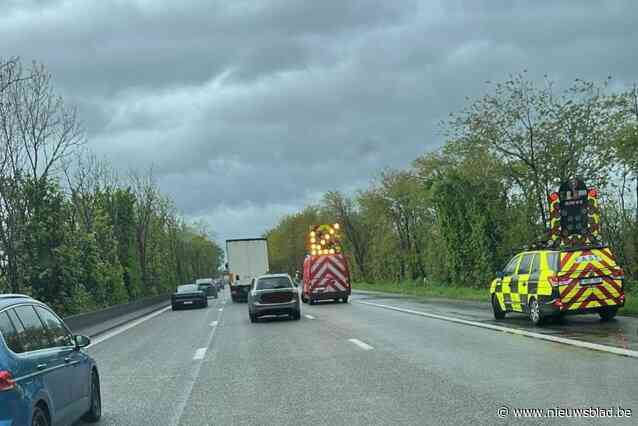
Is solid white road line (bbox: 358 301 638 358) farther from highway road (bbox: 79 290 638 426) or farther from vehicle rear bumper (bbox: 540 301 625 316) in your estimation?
vehicle rear bumper (bbox: 540 301 625 316)

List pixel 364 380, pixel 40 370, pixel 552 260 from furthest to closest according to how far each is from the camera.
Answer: pixel 552 260, pixel 364 380, pixel 40 370

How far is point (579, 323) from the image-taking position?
17859 millimetres

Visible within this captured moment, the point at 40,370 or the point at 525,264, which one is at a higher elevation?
the point at 525,264

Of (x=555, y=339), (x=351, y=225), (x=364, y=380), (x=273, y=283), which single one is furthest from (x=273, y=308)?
(x=351, y=225)

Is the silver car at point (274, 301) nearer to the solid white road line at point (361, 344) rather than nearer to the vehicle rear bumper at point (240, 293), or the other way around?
the solid white road line at point (361, 344)

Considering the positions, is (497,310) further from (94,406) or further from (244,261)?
(244,261)

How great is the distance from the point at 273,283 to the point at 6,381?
65.4 feet

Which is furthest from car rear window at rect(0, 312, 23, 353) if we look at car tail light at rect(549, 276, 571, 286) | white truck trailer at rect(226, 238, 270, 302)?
white truck trailer at rect(226, 238, 270, 302)

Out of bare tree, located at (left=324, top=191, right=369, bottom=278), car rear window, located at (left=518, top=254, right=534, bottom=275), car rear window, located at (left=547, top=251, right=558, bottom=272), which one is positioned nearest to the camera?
car rear window, located at (left=547, top=251, right=558, bottom=272)

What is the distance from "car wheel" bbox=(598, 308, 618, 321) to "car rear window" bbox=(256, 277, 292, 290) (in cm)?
1077

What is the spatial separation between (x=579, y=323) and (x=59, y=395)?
529 inches

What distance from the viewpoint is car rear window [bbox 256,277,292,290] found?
84.3 feet

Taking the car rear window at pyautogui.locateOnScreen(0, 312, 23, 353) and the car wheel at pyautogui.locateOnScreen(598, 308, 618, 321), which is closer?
the car rear window at pyautogui.locateOnScreen(0, 312, 23, 353)

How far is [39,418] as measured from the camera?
652cm
